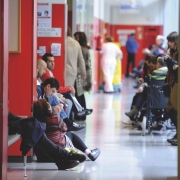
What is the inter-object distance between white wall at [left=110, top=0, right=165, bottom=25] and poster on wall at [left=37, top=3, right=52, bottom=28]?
17.3m

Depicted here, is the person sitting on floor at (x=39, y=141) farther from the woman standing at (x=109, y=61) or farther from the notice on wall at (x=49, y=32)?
the woman standing at (x=109, y=61)

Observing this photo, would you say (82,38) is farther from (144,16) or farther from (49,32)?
(144,16)

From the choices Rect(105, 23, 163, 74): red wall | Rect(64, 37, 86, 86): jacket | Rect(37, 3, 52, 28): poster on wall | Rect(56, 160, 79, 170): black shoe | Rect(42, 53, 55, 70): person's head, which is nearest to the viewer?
Rect(56, 160, 79, 170): black shoe

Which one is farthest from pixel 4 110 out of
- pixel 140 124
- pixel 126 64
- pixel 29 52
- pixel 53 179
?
pixel 126 64

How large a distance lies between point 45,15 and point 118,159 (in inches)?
104

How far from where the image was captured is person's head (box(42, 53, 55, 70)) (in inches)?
313

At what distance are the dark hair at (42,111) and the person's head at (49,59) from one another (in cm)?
178

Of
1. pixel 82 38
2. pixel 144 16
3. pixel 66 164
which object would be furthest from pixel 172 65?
pixel 144 16

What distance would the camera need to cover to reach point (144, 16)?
86.3ft

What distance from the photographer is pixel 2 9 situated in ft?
15.5

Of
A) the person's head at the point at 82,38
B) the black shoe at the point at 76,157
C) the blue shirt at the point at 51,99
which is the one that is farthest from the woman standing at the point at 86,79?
the black shoe at the point at 76,157

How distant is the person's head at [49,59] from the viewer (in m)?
7.96

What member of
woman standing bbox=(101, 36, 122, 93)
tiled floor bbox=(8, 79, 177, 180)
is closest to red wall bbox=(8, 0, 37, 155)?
tiled floor bbox=(8, 79, 177, 180)

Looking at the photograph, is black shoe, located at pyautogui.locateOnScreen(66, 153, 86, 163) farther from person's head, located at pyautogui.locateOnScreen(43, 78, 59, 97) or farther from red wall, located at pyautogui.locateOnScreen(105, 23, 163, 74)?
red wall, located at pyautogui.locateOnScreen(105, 23, 163, 74)
